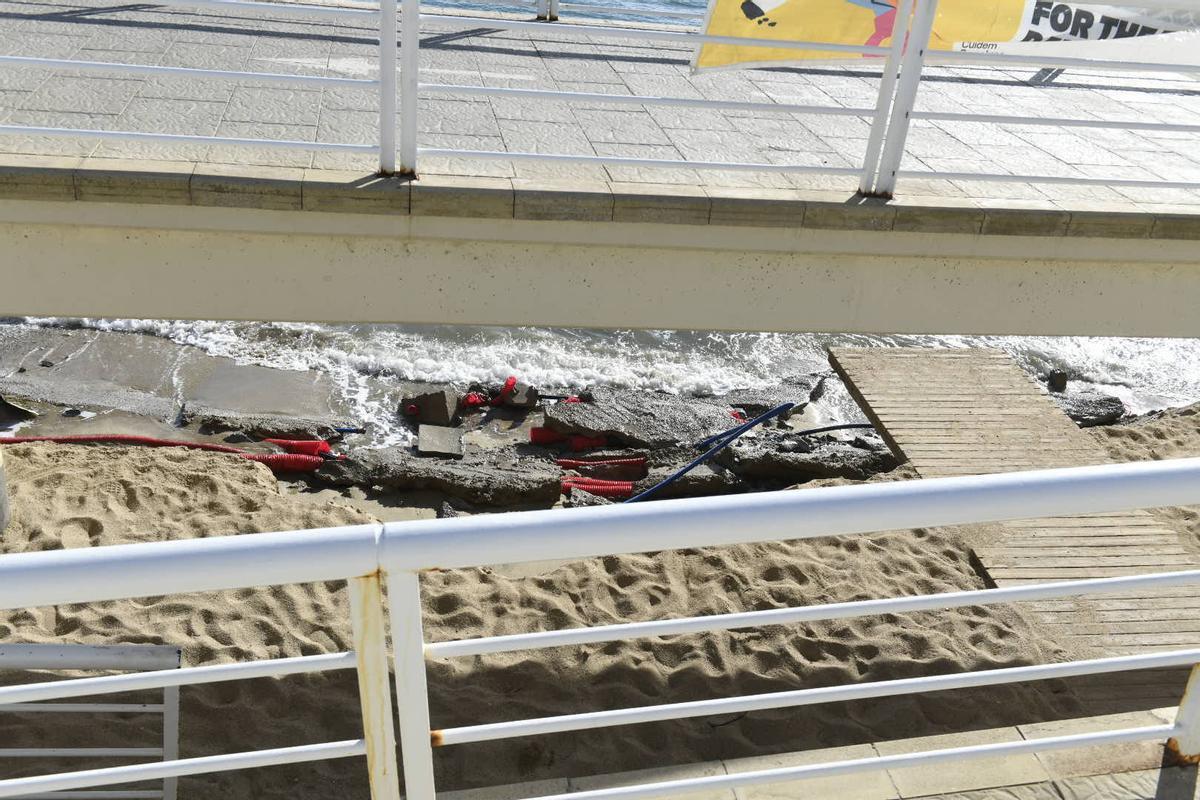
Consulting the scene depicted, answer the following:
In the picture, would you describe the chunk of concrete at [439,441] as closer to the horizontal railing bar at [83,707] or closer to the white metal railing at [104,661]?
the horizontal railing bar at [83,707]

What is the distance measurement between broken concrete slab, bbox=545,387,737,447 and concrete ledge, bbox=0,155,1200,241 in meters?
6.10

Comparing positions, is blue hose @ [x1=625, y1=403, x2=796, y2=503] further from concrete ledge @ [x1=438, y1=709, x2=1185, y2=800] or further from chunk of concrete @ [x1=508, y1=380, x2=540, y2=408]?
concrete ledge @ [x1=438, y1=709, x2=1185, y2=800]

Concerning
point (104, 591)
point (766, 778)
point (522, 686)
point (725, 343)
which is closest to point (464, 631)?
point (522, 686)

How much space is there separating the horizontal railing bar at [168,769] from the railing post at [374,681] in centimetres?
3

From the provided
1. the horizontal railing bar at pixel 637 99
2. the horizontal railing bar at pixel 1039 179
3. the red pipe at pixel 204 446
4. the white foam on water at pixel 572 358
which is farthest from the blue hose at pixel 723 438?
the horizontal railing bar at pixel 637 99

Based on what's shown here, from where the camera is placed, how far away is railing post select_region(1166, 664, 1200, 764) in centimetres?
204

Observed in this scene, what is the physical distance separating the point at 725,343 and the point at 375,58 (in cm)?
744

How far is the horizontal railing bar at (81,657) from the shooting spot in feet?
10.1

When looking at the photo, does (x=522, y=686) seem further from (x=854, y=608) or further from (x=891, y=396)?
(x=854, y=608)

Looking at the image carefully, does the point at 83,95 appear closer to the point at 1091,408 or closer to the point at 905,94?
the point at 905,94

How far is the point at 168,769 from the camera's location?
4.83 ft

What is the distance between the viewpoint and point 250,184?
4242 millimetres

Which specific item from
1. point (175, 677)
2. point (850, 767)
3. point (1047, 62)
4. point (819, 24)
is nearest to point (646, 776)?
point (850, 767)

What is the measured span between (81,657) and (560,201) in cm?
246
